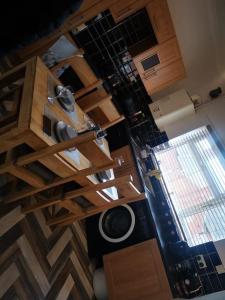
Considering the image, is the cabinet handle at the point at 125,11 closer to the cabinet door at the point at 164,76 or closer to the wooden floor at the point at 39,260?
the cabinet door at the point at 164,76

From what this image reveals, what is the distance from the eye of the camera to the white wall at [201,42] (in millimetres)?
3135

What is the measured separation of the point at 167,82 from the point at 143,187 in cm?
159

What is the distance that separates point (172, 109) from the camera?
12.0 ft

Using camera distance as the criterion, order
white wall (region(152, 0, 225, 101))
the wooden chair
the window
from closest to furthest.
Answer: the wooden chair → the window → white wall (region(152, 0, 225, 101))

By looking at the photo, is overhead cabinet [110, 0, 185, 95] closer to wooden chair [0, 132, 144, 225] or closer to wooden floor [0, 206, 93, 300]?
wooden chair [0, 132, 144, 225]

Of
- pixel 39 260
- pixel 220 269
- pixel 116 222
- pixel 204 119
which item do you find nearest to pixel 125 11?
pixel 204 119

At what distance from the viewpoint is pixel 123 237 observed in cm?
229

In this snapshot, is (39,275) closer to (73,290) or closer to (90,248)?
(73,290)

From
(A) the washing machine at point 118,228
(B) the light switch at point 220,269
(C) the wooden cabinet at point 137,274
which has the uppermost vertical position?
(A) the washing machine at point 118,228

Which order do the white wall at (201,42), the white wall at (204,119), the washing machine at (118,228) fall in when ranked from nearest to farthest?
1. the washing machine at (118,228)
2. the white wall at (201,42)
3. the white wall at (204,119)

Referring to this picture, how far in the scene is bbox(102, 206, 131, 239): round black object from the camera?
7.76 ft

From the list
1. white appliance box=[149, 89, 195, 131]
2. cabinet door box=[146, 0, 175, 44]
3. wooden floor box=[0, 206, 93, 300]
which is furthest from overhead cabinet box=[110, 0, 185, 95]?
wooden floor box=[0, 206, 93, 300]

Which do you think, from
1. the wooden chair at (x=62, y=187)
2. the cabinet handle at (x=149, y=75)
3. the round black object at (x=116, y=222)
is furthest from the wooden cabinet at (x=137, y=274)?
the cabinet handle at (x=149, y=75)

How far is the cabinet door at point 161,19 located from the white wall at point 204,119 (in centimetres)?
125
